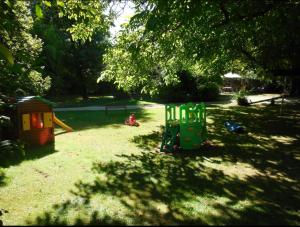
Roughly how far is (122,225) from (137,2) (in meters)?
7.18

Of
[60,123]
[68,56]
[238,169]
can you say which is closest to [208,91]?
[68,56]

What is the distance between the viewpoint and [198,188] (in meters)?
6.95

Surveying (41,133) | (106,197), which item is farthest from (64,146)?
(106,197)

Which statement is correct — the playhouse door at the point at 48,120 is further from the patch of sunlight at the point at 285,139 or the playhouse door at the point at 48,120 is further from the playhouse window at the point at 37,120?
the patch of sunlight at the point at 285,139

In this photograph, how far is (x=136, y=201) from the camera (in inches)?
245

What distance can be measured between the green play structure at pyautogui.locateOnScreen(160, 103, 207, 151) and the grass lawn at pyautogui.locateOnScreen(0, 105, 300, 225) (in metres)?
0.47

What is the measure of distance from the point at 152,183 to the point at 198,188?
1094 mm

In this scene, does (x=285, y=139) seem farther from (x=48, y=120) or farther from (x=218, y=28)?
(x=48, y=120)

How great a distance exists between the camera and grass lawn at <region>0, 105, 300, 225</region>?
5.56m

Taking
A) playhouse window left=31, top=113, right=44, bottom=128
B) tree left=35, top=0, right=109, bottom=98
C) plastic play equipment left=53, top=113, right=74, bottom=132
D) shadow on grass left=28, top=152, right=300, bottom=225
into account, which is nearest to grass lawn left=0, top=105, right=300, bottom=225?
shadow on grass left=28, top=152, right=300, bottom=225

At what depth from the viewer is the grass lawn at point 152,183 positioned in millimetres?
5562

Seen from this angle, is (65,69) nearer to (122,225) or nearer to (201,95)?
(201,95)

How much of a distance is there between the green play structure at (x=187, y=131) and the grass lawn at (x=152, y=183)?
0.47 meters

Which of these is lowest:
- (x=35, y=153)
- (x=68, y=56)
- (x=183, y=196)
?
(x=183, y=196)
